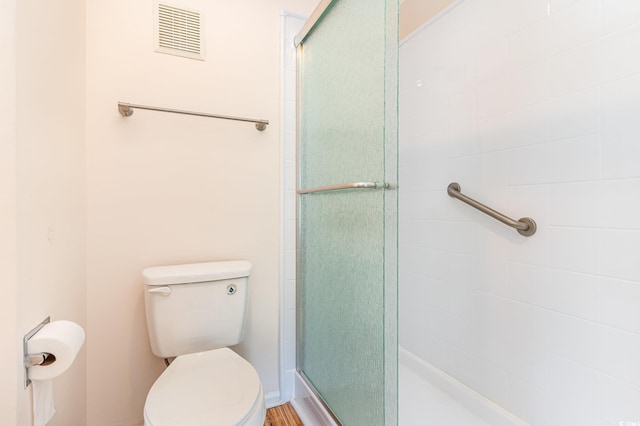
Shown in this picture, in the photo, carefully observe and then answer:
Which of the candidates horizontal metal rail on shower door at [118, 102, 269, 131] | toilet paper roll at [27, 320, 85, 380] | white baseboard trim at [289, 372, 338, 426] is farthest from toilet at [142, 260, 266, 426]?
horizontal metal rail on shower door at [118, 102, 269, 131]

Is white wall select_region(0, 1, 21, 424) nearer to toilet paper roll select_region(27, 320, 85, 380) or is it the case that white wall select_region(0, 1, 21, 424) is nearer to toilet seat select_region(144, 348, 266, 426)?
toilet paper roll select_region(27, 320, 85, 380)

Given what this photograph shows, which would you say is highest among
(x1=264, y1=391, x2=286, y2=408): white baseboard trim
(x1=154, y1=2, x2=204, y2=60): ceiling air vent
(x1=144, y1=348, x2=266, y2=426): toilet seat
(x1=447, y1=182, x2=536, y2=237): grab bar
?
(x1=154, y1=2, x2=204, y2=60): ceiling air vent

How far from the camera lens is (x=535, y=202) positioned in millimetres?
1131

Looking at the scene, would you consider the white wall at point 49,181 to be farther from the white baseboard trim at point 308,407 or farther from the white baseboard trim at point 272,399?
the white baseboard trim at point 308,407

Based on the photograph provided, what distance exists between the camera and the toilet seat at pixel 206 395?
87 cm

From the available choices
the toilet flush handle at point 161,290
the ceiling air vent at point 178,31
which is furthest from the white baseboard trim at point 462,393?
the ceiling air vent at point 178,31

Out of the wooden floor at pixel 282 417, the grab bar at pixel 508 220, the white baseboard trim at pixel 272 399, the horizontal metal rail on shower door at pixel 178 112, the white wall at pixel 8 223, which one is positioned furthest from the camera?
the white baseboard trim at pixel 272 399

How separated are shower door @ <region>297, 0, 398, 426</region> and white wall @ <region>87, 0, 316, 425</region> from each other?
181 mm

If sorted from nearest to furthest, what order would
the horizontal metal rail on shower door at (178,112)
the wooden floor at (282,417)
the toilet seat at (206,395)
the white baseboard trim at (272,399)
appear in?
1. the toilet seat at (206,395)
2. the horizontal metal rail on shower door at (178,112)
3. the wooden floor at (282,417)
4. the white baseboard trim at (272,399)

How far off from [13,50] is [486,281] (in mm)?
1660

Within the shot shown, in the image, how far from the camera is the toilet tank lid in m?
1.20

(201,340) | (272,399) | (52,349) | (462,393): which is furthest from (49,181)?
(462,393)

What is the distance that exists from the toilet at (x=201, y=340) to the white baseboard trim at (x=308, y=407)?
395 millimetres

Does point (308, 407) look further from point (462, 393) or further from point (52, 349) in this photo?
point (52, 349)
